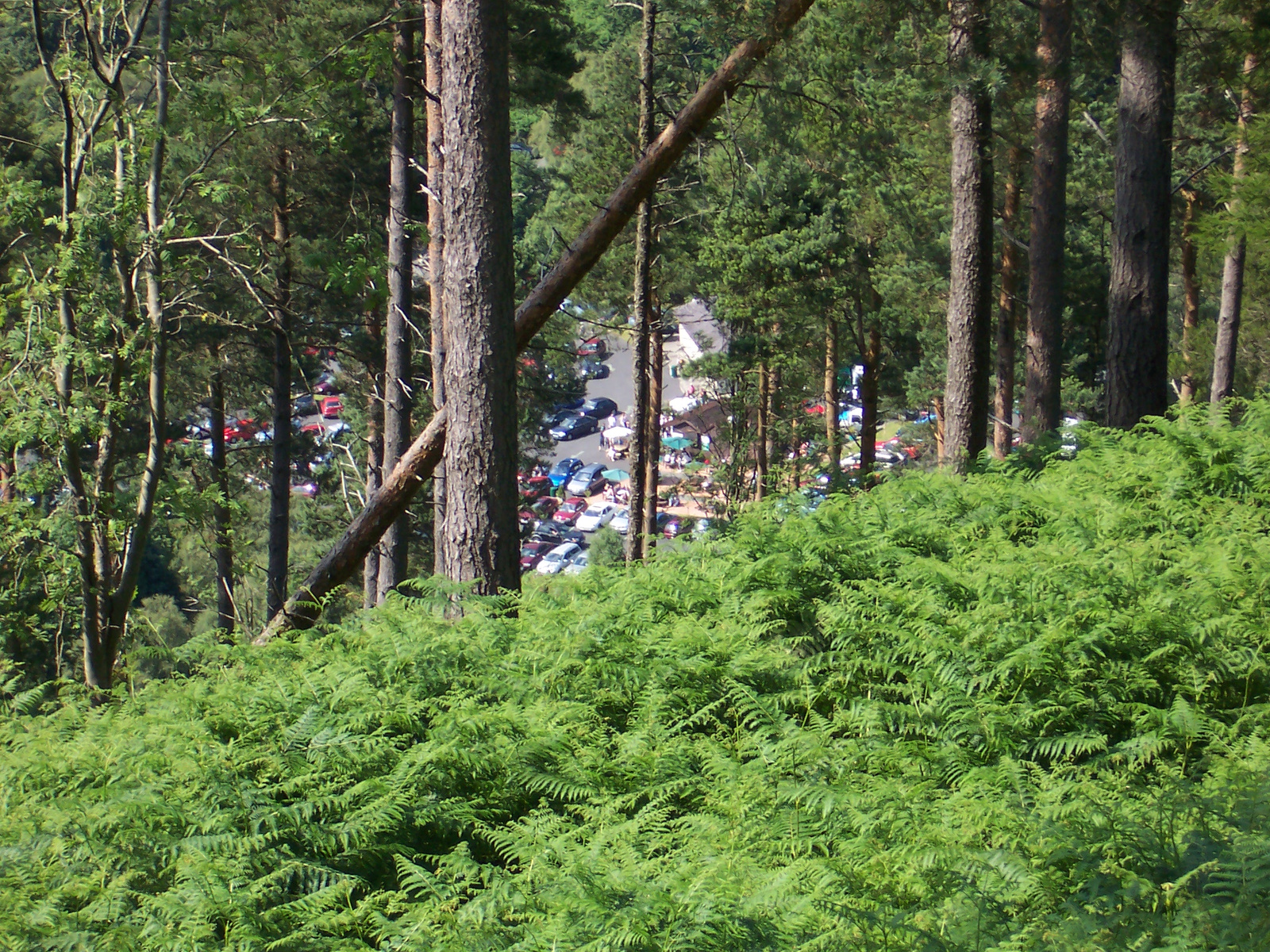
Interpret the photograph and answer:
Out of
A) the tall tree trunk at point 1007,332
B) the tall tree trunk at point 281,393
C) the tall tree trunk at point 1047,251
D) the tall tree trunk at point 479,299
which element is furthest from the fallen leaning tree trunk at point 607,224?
the tall tree trunk at point 281,393

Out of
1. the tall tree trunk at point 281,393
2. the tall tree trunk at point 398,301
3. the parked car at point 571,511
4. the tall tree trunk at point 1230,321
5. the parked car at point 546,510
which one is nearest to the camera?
the tall tree trunk at point 398,301

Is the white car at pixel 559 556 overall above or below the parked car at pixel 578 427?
below

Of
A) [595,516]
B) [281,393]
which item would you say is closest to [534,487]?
[281,393]

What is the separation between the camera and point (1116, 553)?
5.01 meters

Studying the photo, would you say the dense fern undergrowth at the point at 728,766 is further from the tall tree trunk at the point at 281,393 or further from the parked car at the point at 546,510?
the parked car at the point at 546,510

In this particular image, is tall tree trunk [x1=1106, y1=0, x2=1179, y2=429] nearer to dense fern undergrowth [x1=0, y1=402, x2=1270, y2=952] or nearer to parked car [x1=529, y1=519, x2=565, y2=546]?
dense fern undergrowth [x1=0, y1=402, x2=1270, y2=952]

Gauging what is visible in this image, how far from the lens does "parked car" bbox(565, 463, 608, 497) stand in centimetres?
4222

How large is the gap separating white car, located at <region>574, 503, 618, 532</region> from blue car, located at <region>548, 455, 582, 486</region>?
240cm

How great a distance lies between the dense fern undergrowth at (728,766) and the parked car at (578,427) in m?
42.3

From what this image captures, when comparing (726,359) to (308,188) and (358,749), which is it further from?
(358,749)

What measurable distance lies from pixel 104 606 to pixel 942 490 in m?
6.45

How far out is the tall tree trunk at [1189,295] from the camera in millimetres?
20703

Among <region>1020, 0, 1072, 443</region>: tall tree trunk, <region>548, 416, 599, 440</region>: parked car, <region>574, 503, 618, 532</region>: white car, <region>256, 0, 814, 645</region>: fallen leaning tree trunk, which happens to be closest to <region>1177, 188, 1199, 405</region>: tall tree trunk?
<region>1020, 0, 1072, 443</region>: tall tree trunk

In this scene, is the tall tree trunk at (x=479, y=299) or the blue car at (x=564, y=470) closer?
the tall tree trunk at (x=479, y=299)
